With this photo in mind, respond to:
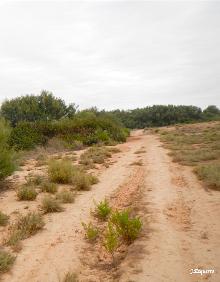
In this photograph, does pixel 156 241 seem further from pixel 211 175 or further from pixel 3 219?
pixel 211 175

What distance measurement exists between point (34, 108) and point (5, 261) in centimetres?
3100

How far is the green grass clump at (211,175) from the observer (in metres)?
11.9

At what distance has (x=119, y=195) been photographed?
11.4 meters

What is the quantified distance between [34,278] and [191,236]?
10.3 ft

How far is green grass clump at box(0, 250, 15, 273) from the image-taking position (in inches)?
246

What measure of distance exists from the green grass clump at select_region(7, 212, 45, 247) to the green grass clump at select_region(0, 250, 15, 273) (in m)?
0.62

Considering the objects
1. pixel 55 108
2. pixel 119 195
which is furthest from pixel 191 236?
pixel 55 108

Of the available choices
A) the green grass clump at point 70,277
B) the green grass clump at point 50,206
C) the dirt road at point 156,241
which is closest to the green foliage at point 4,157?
the dirt road at point 156,241

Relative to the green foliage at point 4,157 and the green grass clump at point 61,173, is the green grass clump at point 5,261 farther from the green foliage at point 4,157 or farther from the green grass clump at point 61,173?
the green grass clump at point 61,173

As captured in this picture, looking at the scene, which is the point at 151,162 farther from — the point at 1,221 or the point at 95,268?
the point at 95,268

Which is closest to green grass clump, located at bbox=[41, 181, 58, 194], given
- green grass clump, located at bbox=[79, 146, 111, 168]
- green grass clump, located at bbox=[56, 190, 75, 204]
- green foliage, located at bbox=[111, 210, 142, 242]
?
green grass clump, located at bbox=[56, 190, 75, 204]

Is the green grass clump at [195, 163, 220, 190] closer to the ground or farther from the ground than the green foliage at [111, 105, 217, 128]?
closer to the ground

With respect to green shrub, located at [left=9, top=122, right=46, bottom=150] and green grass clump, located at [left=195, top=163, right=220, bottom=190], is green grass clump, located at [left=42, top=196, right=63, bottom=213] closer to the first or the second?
green grass clump, located at [left=195, top=163, right=220, bottom=190]

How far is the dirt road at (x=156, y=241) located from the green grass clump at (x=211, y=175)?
42 centimetres
